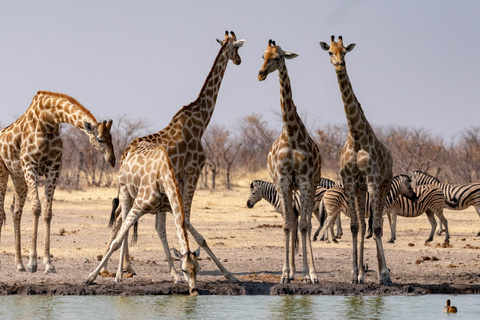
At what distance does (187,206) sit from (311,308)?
7.09 ft

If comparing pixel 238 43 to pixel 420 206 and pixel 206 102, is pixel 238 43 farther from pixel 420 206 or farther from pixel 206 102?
pixel 420 206

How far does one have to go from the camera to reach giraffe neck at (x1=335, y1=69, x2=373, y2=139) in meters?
9.14

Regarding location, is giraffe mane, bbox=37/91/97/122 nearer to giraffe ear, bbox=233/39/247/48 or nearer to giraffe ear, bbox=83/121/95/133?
giraffe ear, bbox=83/121/95/133

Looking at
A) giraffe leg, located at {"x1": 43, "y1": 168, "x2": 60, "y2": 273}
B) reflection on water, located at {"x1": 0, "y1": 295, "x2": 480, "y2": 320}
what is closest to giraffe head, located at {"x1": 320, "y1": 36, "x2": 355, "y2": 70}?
reflection on water, located at {"x1": 0, "y1": 295, "x2": 480, "y2": 320}

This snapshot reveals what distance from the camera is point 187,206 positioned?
9.23 metres

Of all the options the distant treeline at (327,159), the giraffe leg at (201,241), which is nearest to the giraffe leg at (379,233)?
the giraffe leg at (201,241)

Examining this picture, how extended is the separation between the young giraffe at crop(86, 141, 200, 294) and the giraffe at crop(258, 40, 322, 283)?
1.43m

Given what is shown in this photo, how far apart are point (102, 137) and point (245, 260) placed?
12.1 ft

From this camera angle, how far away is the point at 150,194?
8430mm

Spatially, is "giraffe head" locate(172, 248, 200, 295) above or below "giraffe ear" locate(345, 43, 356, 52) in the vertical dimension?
below

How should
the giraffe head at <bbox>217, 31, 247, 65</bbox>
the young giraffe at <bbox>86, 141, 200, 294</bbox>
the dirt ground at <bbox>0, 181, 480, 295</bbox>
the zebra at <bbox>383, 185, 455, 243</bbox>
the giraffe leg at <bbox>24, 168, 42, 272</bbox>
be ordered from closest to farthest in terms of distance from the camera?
the young giraffe at <bbox>86, 141, 200, 294</bbox> < the dirt ground at <bbox>0, 181, 480, 295</bbox> < the giraffe leg at <bbox>24, 168, 42, 272</bbox> < the giraffe head at <bbox>217, 31, 247, 65</bbox> < the zebra at <bbox>383, 185, 455, 243</bbox>

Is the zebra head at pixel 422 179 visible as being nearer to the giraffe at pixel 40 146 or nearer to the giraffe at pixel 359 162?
the giraffe at pixel 359 162

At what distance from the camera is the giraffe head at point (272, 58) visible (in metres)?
8.85

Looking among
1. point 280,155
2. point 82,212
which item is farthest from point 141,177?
point 82,212
